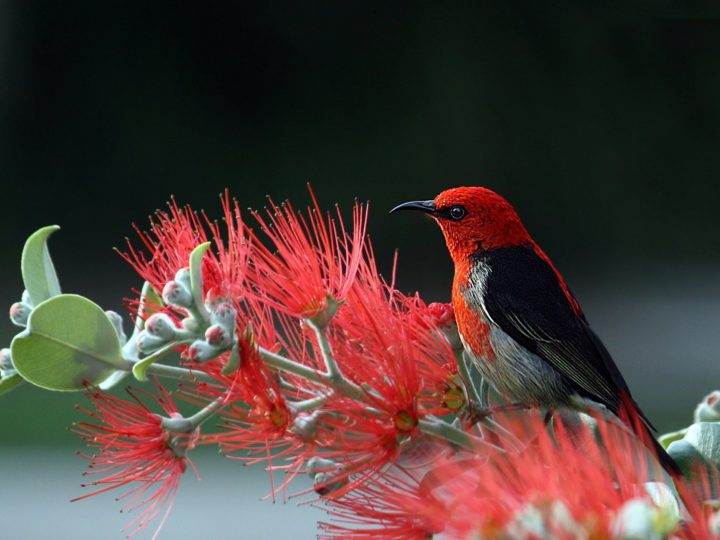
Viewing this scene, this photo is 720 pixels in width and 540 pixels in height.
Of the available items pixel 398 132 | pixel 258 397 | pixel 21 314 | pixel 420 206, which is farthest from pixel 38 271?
pixel 398 132

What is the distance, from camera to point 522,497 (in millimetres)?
312

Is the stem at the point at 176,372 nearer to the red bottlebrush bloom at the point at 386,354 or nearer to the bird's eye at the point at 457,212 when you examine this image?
the red bottlebrush bloom at the point at 386,354

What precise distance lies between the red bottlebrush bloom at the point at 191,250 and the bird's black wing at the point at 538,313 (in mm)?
211

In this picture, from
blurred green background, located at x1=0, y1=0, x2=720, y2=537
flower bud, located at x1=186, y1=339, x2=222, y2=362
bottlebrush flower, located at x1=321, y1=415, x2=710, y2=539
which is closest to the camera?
bottlebrush flower, located at x1=321, y1=415, x2=710, y2=539

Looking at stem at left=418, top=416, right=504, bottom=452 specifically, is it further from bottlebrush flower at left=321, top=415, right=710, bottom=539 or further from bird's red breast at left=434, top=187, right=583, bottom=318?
bird's red breast at left=434, top=187, right=583, bottom=318

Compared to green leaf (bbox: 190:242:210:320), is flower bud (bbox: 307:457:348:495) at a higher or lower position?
lower

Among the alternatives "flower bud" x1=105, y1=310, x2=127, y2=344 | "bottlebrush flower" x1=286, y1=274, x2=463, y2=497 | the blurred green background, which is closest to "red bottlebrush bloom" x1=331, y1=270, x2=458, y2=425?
"bottlebrush flower" x1=286, y1=274, x2=463, y2=497

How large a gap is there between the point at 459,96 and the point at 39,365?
10.8 feet

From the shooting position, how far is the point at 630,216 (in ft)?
11.8

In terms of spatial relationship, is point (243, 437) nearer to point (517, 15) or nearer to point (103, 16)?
point (517, 15)

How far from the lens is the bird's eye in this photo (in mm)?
642

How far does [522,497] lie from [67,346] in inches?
8.6

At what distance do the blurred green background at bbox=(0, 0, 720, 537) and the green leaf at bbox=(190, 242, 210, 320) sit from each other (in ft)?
9.44

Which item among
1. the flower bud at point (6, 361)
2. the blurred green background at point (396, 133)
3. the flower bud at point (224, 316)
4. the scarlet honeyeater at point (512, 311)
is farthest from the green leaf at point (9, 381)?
the blurred green background at point (396, 133)
